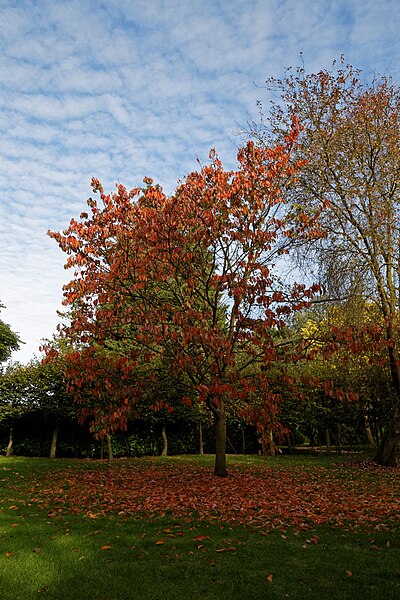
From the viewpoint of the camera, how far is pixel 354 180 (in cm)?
1625

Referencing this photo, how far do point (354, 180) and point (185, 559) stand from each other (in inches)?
560

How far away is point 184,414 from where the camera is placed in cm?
2452

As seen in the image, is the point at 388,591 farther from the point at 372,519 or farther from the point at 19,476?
the point at 19,476

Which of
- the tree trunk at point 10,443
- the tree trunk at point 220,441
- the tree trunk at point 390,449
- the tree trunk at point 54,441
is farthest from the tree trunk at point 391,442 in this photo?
the tree trunk at point 10,443

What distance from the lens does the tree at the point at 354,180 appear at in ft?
52.4

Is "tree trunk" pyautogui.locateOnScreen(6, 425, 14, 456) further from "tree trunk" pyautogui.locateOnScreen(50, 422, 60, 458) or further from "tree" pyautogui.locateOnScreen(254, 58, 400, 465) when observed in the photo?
"tree" pyautogui.locateOnScreen(254, 58, 400, 465)

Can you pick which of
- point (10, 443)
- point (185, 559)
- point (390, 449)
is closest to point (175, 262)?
point (185, 559)

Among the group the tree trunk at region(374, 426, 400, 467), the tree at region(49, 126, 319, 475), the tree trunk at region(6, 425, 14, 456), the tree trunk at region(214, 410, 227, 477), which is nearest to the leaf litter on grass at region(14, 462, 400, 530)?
the tree trunk at region(214, 410, 227, 477)

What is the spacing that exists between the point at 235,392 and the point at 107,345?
14.5 m

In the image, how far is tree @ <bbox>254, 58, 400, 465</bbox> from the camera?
52.4 ft

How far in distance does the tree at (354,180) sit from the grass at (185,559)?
10017 mm

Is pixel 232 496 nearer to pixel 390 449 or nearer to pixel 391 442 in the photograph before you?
pixel 390 449

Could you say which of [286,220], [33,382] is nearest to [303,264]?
[286,220]

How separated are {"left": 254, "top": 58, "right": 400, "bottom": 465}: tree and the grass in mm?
10017
